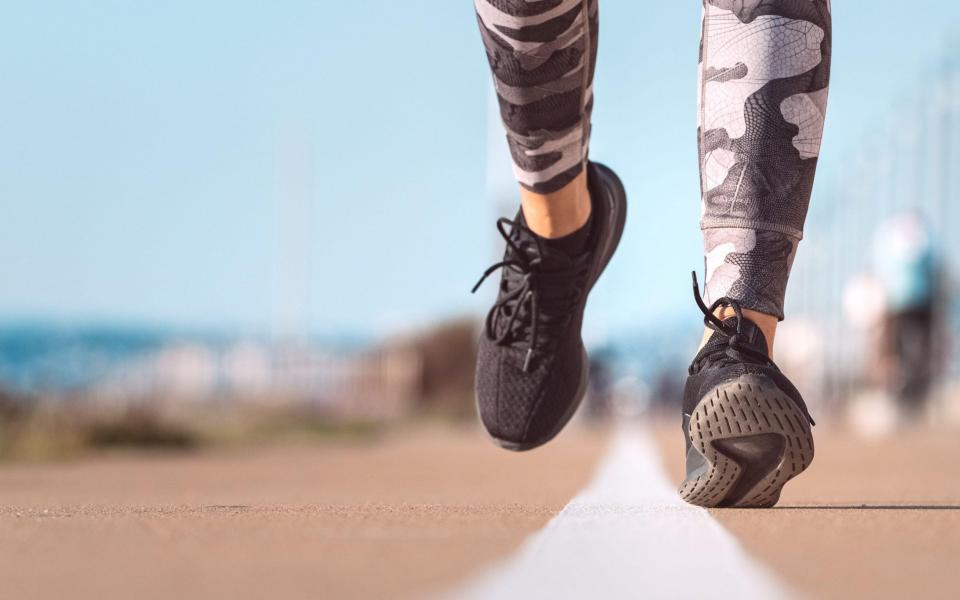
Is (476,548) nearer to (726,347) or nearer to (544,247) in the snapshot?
(726,347)

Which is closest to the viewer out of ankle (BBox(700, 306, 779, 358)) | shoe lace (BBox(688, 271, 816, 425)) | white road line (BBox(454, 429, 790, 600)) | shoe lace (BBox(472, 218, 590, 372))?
white road line (BBox(454, 429, 790, 600))

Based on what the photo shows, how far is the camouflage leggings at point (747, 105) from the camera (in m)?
2.37

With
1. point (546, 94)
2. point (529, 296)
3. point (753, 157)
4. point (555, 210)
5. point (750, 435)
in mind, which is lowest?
point (750, 435)

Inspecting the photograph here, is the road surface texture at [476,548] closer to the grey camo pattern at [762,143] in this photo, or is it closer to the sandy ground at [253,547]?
the sandy ground at [253,547]

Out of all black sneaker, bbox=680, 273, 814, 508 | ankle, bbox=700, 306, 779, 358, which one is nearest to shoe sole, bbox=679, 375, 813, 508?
black sneaker, bbox=680, 273, 814, 508

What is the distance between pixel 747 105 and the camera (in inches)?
94.7

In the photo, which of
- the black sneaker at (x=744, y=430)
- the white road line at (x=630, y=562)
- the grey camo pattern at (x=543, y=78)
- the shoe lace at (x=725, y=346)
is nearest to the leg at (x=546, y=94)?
the grey camo pattern at (x=543, y=78)

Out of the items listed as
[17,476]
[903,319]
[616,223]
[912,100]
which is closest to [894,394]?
[903,319]

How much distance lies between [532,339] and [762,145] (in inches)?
23.7

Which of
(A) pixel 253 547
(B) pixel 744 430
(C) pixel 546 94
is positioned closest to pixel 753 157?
(C) pixel 546 94

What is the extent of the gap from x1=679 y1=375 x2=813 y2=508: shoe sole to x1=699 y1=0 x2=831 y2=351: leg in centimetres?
24

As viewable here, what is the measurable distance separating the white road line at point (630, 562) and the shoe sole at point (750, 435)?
0.09 metres

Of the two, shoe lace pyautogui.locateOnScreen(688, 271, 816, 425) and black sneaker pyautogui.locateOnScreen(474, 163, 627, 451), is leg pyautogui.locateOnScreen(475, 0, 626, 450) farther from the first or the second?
shoe lace pyautogui.locateOnScreen(688, 271, 816, 425)

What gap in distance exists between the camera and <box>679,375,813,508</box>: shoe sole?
2117 mm
